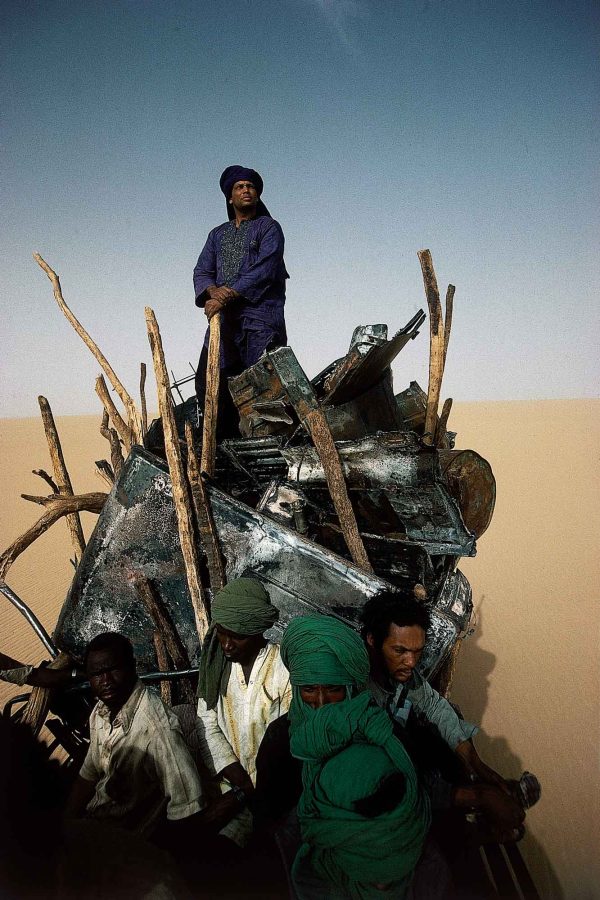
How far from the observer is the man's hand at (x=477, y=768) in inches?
86.2

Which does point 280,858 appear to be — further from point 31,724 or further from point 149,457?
point 149,457

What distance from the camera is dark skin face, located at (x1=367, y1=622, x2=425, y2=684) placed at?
233cm

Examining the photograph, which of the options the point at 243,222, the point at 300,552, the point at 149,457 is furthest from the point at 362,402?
the point at 243,222

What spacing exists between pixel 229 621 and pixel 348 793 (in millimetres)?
937

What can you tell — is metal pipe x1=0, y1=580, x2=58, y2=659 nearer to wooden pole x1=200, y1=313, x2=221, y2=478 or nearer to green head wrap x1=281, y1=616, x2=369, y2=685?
wooden pole x1=200, y1=313, x2=221, y2=478

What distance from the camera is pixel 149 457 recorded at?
3.18 metres

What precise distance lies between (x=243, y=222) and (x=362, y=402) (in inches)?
83.9

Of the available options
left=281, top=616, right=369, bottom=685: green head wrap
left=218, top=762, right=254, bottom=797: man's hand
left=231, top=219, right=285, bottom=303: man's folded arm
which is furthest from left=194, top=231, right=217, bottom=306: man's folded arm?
left=218, top=762, right=254, bottom=797: man's hand

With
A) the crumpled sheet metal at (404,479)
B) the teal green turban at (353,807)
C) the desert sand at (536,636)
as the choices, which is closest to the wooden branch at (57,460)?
the crumpled sheet metal at (404,479)

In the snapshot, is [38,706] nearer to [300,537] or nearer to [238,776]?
[238,776]

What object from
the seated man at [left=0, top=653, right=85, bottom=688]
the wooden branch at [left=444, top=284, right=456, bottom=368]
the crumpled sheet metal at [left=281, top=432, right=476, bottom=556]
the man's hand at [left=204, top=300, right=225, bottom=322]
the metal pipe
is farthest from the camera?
the man's hand at [left=204, top=300, right=225, bottom=322]

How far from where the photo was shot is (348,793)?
1687 millimetres

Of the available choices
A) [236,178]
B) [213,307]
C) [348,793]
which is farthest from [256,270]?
[348,793]

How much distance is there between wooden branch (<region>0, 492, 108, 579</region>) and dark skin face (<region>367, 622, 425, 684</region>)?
243cm
